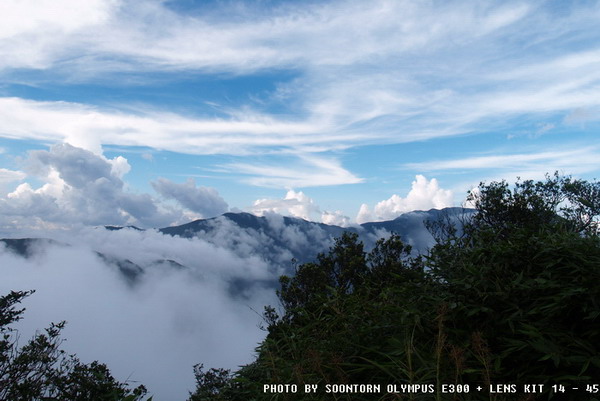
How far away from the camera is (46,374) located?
29.0ft

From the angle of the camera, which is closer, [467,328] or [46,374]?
[467,328]

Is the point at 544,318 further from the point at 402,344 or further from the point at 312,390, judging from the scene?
the point at 312,390

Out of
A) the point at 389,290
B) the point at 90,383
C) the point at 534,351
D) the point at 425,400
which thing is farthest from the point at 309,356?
the point at 90,383

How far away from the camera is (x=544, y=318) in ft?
12.1

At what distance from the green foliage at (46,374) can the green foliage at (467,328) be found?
395 cm

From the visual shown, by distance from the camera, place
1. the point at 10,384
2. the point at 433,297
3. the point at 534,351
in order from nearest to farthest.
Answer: the point at 534,351, the point at 433,297, the point at 10,384

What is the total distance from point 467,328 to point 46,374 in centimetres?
920

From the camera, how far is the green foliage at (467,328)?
133 inches

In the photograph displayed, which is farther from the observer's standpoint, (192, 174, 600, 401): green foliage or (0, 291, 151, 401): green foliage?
(0, 291, 151, 401): green foliage

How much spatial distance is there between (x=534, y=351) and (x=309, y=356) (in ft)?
6.80

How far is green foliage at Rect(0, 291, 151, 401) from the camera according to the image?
7.51 metres

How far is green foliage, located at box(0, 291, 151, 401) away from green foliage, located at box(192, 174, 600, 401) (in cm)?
395

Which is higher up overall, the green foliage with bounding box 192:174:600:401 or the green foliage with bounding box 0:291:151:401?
the green foliage with bounding box 192:174:600:401

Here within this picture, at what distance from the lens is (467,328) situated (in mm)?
3943
